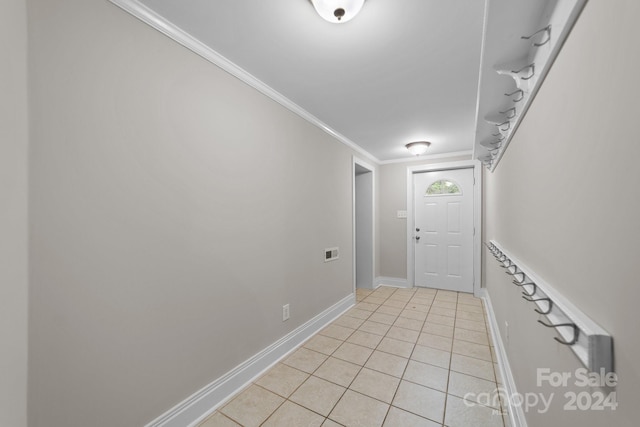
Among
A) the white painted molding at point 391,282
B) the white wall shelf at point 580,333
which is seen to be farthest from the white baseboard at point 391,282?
the white wall shelf at point 580,333

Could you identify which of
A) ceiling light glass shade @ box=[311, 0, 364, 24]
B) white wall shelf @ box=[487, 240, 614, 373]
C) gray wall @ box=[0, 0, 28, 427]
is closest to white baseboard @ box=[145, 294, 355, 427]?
gray wall @ box=[0, 0, 28, 427]

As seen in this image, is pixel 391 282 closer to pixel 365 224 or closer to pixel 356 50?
pixel 365 224

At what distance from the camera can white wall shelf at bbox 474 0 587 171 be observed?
840mm

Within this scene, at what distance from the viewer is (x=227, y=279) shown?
1810mm

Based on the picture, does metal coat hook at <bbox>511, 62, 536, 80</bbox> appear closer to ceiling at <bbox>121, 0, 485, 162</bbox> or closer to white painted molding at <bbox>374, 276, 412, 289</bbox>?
ceiling at <bbox>121, 0, 485, 162</bbox>

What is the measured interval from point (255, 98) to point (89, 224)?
55.7 inches

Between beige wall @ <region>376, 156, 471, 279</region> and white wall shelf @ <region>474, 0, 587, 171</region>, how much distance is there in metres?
2.98

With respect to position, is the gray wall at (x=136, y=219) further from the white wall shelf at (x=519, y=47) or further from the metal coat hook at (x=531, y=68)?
the metal coat hook at (x=531, y=68)

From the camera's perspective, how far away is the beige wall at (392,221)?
457 cm

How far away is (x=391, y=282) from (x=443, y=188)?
1.87 m

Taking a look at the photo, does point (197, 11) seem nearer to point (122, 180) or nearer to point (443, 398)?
point (122, 180)

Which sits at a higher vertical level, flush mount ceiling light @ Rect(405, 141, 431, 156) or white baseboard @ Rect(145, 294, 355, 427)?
flush mount ceiling light @ Rect(405, 141, 431, 156)

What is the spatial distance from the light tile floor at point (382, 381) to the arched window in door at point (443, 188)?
79.4 inches

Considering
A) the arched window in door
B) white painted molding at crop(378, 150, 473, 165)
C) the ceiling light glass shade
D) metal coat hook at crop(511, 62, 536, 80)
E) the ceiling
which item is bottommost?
the arched window in door
